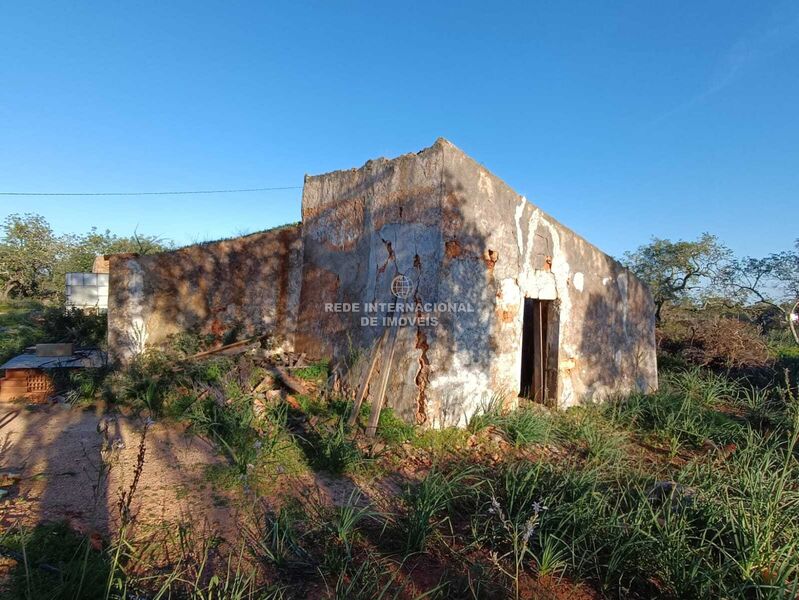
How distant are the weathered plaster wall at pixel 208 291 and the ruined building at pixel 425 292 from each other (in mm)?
18

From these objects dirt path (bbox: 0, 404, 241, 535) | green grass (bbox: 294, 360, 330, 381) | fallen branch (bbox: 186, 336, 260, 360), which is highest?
fallen branch (bbox: 186, 336, 260, 360)

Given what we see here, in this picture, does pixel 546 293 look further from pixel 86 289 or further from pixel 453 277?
pixel 86 289

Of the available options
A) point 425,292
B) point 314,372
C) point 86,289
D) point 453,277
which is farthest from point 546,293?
point 86,289

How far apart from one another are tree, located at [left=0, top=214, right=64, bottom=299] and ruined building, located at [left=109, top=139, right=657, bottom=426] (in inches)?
778

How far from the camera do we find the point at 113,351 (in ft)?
20.5

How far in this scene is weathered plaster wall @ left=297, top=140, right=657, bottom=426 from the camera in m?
4.90

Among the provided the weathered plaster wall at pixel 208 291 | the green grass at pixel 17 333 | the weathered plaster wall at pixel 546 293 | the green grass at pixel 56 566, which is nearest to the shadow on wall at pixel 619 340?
the weathered plaster wall at pixel 546 293

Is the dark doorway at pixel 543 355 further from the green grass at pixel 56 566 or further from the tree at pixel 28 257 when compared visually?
the tree at pixel 28 257

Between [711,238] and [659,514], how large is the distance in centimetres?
1568

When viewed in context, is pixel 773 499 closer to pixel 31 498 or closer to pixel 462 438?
pixel 462 438

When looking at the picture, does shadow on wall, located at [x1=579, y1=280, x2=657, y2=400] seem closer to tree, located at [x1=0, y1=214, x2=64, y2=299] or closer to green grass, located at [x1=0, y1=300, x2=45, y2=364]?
green grass, located at [x1=0, y1=300, x2=45, y2=364]

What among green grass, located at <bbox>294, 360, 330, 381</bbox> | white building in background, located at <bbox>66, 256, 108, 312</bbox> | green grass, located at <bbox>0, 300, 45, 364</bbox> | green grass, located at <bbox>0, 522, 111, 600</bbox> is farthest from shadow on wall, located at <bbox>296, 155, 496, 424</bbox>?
white building in background, located at <bbox>66, 256, 108, 312</bbox>

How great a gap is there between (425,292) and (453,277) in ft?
1.27

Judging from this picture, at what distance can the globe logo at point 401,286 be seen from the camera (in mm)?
5039
